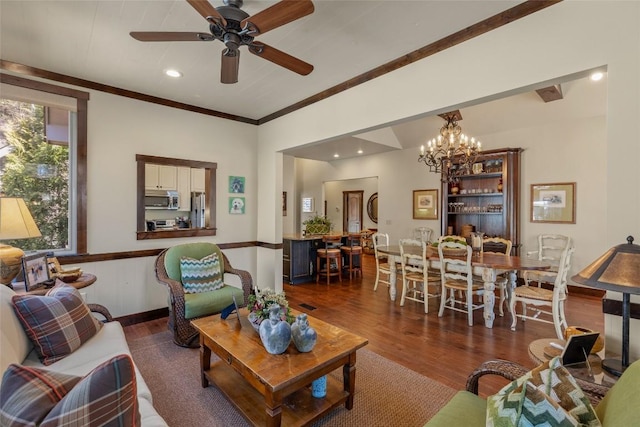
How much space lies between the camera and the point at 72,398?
89 cm

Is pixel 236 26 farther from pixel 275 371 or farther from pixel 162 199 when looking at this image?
pixel 162 199

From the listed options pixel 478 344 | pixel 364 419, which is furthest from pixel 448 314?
pixel 364 419

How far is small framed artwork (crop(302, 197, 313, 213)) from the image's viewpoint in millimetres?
9999

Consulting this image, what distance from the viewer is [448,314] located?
4.05m

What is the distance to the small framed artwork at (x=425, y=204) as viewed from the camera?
6.80 m

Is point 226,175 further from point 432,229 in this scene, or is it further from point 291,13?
point 432,229

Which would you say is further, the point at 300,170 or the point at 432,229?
the point at 300,170

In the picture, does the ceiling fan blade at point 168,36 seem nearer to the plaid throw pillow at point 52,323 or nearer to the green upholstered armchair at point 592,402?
the plaid throw pillow at point 52,323

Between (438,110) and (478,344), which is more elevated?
(438,110)

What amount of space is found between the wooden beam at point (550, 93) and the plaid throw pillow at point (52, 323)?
225 inches

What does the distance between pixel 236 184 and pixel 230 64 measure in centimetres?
251

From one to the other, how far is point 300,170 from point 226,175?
5933mm

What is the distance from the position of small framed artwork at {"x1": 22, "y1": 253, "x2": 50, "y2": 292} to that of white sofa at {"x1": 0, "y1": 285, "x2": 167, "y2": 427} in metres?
0.52

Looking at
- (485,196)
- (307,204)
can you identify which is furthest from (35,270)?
(307,204)
